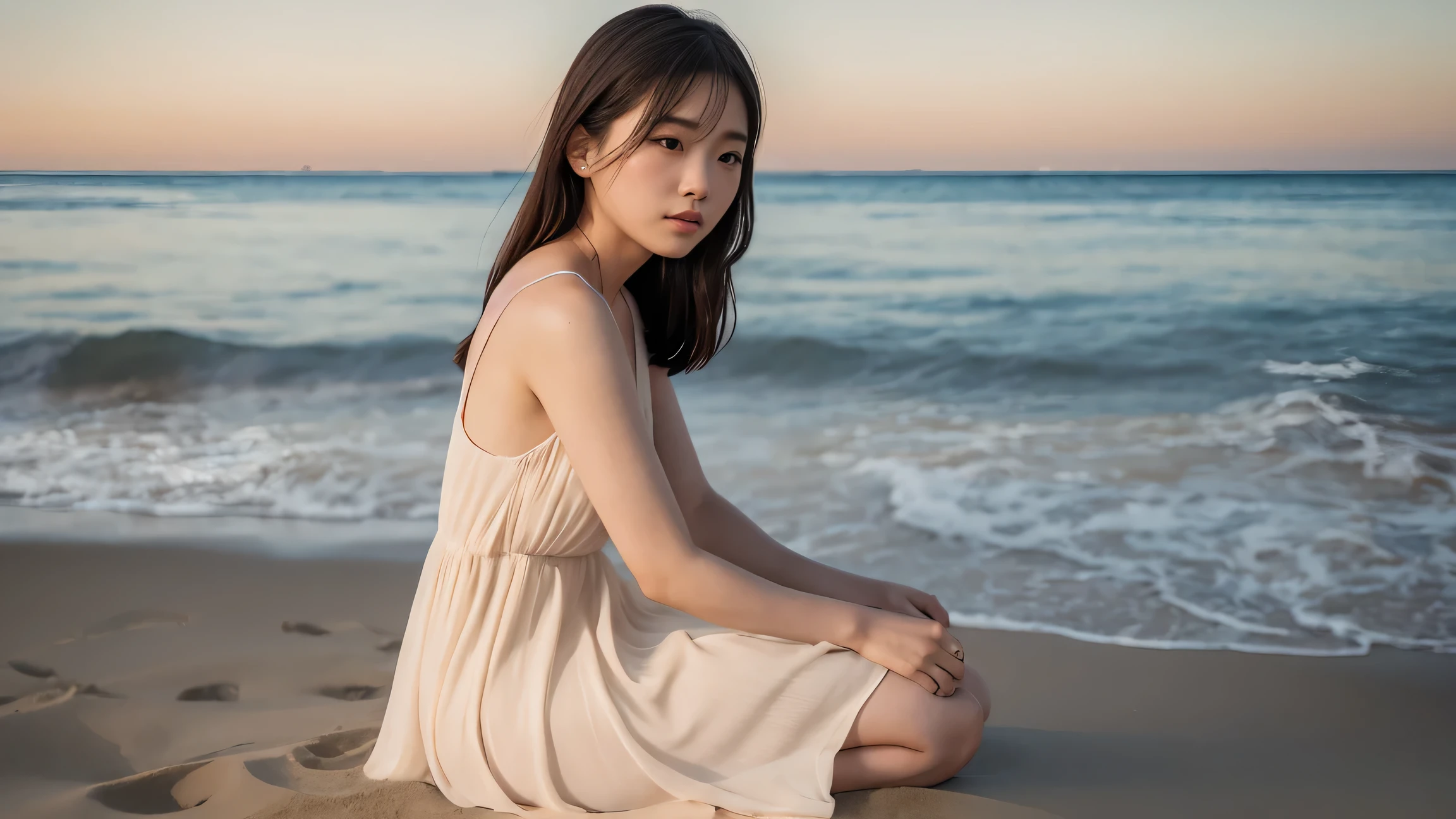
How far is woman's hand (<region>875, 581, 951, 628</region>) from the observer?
219 cm

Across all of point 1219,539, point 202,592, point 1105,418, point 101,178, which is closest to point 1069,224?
point 1105,418

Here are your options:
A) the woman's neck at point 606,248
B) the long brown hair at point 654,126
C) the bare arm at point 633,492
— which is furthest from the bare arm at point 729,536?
the bare arm at point 633,492

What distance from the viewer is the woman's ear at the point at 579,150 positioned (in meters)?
1.87

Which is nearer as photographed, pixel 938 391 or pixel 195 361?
pixel 938 391

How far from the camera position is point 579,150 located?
1899 millimetres

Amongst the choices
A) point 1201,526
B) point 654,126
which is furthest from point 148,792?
point 1201,526

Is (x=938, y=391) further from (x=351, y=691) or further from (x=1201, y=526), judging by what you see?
(x=351, y=691)

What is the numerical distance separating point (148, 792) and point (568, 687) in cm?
95

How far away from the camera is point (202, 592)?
3441 mm

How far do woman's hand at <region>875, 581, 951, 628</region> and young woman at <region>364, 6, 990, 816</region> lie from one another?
0.97 feet

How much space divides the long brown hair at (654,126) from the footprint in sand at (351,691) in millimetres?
1024

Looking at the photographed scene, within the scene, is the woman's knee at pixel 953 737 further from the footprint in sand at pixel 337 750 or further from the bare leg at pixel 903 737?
the footprint in sand at pixel 337 750

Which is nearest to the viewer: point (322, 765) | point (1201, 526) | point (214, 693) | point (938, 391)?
point (322, 765)

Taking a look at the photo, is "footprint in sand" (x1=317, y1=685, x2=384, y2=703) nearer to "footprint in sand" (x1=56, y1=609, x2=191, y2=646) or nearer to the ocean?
"footprint in sand" (x1=56, y1=609, x2=191, y2=646)
